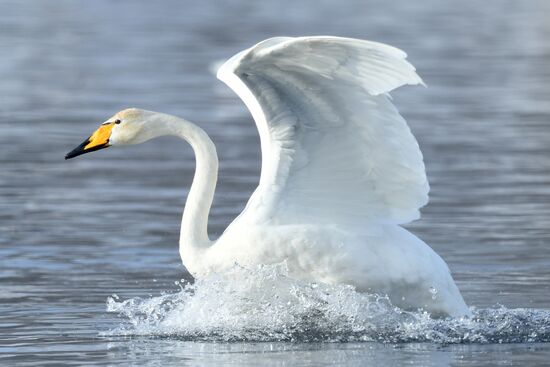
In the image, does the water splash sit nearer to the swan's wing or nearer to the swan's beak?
the swan's wing

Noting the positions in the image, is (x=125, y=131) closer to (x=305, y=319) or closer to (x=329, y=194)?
(x=329, y=194)

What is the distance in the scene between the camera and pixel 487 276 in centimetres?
1134

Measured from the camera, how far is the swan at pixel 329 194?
30.8ft

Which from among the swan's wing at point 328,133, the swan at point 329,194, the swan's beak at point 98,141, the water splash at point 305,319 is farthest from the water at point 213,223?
the swan's beak at point 98,141

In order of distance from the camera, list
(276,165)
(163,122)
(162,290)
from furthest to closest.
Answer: (162,290) → (163,122) → (276,165)

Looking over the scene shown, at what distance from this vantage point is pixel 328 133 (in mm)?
9594

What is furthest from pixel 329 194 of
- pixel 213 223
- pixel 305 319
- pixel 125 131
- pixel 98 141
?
pixel 213 223

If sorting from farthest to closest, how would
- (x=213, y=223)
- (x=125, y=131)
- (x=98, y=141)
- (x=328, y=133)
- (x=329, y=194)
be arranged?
(x=213, y=223)
(x=98, y=141)
(x=125, y=131)
(x=329, y=194)
(x=328, y=133)

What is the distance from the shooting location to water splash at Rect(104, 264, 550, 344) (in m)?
9.46

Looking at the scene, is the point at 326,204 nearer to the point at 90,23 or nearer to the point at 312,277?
the point at 312,277

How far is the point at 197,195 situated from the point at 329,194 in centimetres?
78

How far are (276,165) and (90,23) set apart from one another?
97.1 ft

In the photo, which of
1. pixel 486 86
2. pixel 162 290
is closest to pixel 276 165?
pixel 162 290

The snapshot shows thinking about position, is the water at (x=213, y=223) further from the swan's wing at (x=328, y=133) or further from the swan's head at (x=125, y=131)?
the swan's head at (x=125, y=131)
